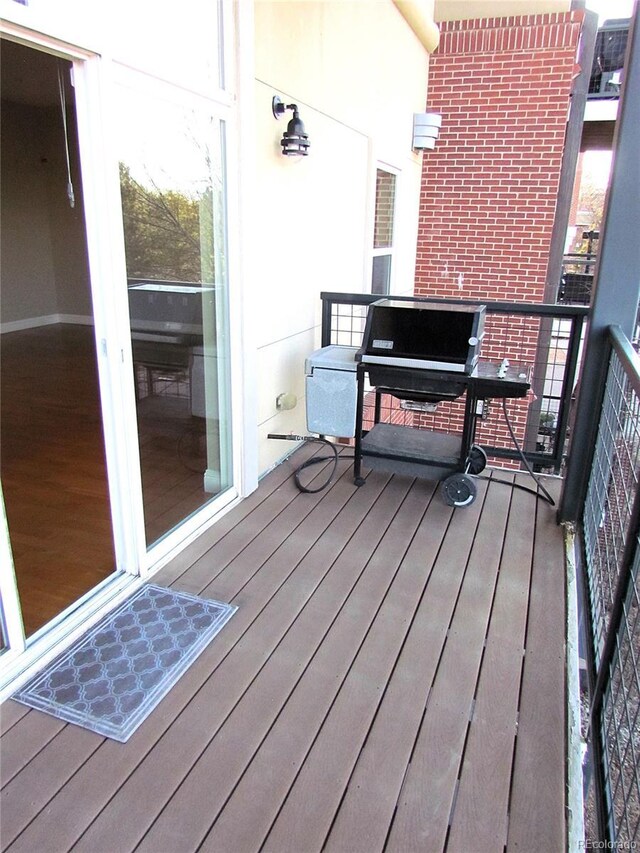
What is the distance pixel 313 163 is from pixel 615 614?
3.08 metres

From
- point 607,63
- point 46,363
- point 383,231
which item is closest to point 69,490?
point 46,363

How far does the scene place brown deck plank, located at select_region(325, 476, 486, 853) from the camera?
57.6 inches

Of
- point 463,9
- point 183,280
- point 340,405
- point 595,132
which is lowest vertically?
point 340,405

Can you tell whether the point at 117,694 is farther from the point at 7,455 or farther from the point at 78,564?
the point at 7,455

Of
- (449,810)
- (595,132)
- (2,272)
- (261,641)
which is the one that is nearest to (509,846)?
(449,810)

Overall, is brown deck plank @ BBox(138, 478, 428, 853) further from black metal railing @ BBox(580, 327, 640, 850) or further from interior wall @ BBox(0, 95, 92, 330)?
A: interior wall @ BBox(0, 95, 92, 330)

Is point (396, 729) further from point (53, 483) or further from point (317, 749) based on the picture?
point (53, 483)

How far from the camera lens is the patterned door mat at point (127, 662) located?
1783 mm

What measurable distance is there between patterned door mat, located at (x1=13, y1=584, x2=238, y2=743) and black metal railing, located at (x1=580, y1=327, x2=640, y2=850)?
1.27 meters

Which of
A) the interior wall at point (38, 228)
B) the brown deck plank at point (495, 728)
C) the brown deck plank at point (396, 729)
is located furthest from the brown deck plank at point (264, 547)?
the interior wall at point (38, 228)

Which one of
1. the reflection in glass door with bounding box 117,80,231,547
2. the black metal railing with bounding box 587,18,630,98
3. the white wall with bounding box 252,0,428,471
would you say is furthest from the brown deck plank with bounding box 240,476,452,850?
A: the black metal railing with bounding box 587,18,630,98

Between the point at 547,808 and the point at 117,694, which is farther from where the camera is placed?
the point at 117,694

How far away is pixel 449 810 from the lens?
1.51m

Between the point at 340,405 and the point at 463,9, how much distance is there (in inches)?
189
